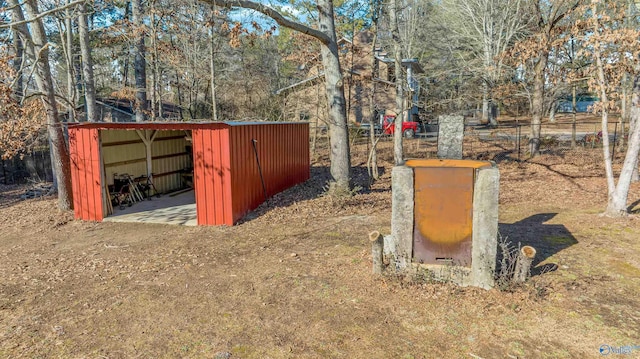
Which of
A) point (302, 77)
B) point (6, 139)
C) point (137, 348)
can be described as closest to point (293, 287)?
point (137, 348)

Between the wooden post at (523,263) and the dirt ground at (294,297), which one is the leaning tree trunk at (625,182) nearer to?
the dirt ground at (294,297)

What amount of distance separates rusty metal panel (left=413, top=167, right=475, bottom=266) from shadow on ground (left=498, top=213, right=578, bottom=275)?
98cm

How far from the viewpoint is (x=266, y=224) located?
8.70 m

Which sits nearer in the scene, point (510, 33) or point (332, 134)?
point (332, 134)

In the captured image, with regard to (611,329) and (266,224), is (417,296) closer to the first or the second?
(611,329)

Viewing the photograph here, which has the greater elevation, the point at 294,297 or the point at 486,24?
the point at 486,24

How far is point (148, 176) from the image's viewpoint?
12.0 meters

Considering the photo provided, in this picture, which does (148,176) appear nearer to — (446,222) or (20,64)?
(20,64)

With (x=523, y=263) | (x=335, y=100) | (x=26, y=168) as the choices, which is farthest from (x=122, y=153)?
(x=26, y=168)

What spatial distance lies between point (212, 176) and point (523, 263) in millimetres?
6095

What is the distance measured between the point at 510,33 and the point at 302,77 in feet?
41.7

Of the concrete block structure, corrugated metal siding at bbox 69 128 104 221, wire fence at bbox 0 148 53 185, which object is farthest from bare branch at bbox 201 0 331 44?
wire fence at bbox 0 148 53 185

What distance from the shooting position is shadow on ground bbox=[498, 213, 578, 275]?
5902 mm

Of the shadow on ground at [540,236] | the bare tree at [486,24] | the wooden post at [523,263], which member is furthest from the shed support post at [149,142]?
the bare tree at [486,24]
